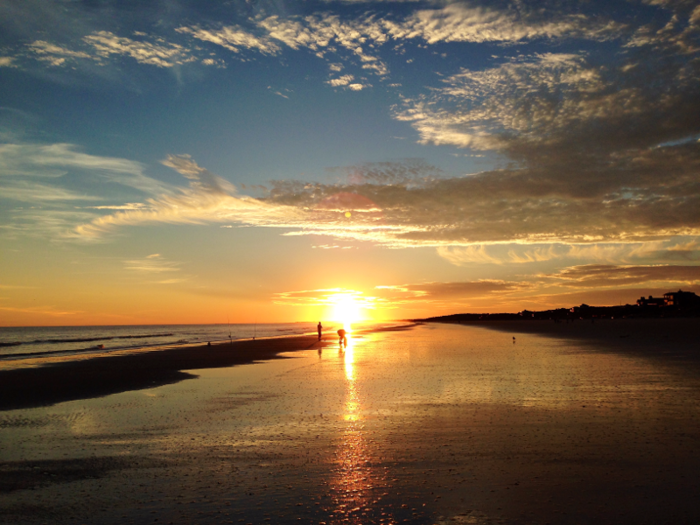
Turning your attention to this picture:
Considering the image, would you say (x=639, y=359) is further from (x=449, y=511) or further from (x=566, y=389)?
(x=449, y=511)

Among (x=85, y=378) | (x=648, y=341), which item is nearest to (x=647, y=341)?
(x=648, y=341)

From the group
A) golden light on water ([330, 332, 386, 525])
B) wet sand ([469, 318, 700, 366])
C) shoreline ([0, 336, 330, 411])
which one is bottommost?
golden light on water ([330, 332, 386, 525])

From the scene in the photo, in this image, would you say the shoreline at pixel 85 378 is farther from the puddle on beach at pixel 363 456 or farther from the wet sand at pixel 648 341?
the wet sand at pixel 648 341

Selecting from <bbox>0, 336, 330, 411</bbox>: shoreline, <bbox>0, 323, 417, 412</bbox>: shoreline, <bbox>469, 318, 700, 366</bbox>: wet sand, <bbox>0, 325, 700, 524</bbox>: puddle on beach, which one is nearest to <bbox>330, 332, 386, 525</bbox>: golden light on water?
<bbox>0, 325, 700, 524</bbox>: puddle on beach

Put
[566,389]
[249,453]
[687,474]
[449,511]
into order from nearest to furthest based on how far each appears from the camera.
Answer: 1. [449,511]
2. [687,474]
3. [249,453]
4. [566,389]

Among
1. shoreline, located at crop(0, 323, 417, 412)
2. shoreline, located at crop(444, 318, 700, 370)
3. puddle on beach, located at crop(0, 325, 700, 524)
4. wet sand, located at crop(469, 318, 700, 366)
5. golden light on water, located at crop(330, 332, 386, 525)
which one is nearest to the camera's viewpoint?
golden light on water, located at crop(330, 332, 386, 525)

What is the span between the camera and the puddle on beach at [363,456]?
27.8ft

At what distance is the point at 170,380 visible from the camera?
90.4 feet

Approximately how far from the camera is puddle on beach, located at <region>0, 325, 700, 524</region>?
27.8 ft

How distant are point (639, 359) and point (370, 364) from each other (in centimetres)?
1934

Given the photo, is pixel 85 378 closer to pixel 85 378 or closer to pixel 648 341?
pixel 85 378

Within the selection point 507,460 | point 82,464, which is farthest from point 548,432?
point 82,464

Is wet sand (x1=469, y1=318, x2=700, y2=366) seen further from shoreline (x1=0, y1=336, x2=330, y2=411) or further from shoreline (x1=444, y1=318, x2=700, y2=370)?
→ shoreline (x1=0, y1=336, x2=330, y2=411)

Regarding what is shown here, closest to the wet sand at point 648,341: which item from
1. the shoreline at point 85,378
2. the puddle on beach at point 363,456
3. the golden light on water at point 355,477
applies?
the puddle on beach at point 363,456
